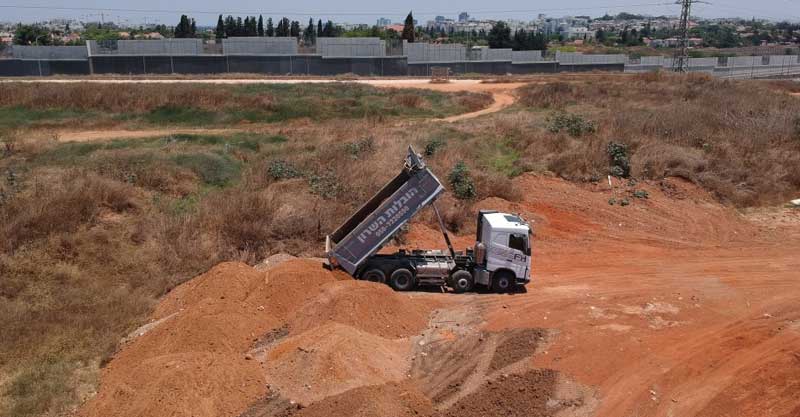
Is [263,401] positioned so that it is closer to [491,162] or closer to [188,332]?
[188,332]

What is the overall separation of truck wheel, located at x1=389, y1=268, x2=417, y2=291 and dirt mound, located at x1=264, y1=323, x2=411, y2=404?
2.66 m

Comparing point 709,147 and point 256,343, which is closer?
point 256,343

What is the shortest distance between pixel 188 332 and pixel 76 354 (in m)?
1.95

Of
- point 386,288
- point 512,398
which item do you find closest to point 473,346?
point 512,398

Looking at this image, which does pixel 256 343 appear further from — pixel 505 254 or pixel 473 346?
pixel 505 254

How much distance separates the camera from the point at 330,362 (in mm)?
10141

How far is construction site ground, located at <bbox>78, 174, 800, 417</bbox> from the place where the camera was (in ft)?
31.8

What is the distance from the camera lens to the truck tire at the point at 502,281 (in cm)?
1425

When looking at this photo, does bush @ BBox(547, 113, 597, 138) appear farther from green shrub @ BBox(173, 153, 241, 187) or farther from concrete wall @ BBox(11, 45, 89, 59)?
concrete wall @ BBox(11, 45, 89, 59)

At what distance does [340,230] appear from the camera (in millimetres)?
14492

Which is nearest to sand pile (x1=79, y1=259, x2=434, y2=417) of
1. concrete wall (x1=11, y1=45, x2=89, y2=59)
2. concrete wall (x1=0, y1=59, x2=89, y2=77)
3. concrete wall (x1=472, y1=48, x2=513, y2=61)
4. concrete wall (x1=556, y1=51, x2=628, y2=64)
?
concrete wall (x1=0, y1=59, x2=89, y2=77)

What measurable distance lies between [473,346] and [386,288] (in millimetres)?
2213

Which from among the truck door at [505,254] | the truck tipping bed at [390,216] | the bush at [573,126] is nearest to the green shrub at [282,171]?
the truck tipping bed at [390,216]

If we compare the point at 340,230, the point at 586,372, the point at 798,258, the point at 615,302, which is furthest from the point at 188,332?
the point at 798,258
